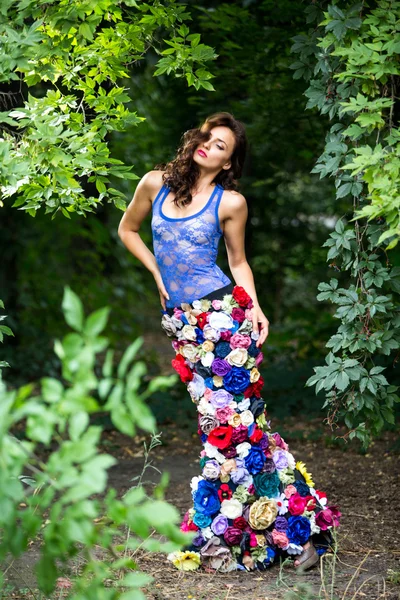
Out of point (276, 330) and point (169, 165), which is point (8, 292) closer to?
point (276, 330)

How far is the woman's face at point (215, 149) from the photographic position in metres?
3.21

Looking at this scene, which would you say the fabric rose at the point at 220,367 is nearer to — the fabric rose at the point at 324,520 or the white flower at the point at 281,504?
the white flower at the point at 281,504

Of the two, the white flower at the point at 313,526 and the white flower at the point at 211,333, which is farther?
the white flower at the point at 313,526

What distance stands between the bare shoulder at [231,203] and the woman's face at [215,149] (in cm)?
14

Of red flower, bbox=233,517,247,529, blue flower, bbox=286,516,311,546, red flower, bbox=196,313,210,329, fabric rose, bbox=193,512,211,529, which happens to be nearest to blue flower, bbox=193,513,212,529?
fabric rose, bbox=193,512,211,529

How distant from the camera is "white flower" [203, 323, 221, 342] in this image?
3.16 meters

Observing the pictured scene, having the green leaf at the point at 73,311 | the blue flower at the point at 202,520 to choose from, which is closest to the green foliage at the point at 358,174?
the blue flower at the point at 202,520

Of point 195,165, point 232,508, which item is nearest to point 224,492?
point 232,508

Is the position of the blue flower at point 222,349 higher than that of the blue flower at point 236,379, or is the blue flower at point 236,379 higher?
the blue flower at point 222,349

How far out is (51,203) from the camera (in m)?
3.02

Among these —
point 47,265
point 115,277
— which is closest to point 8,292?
point 47,265

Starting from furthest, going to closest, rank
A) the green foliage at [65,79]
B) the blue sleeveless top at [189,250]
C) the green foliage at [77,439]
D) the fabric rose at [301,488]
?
the fabric rose at [301,488]
the blue sleeveless top at [189,250]
the green foliage at [65,79]
the green foliage at [77,439]

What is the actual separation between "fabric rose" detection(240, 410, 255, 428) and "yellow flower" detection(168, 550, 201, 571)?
0.59m

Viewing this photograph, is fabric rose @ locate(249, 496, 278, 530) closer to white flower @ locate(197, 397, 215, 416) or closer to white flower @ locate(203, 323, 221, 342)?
white flower @ locate(197, 397, 215, 416)
